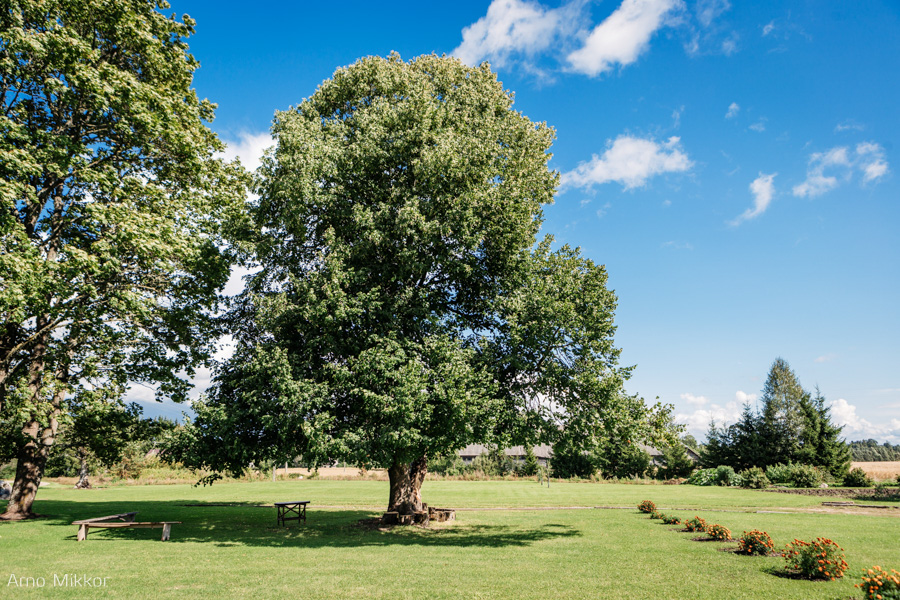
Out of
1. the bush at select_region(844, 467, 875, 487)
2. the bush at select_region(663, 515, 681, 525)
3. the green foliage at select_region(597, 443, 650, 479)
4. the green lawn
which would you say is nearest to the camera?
the green lawn

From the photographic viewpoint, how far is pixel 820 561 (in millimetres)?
11633

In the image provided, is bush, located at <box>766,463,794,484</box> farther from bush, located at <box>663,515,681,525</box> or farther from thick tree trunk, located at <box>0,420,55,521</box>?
thick tree trunk, located at <box>0,420,55,521</box>

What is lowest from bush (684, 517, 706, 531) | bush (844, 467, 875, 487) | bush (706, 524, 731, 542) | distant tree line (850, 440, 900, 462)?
distant tree line (850, 440, 900, 462)

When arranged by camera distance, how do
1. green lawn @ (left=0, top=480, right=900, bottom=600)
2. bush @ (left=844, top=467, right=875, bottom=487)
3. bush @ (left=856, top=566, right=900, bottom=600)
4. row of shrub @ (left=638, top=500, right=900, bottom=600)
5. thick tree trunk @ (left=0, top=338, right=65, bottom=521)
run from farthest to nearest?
bush @ (left=844, top=467, right=875, bottom=487), thick tree trunk @ (left=0, top=338, right=65, bottom=521), green lawn @ (left=0, top=480, right=900, bottom=600), row of shrub @ (left=638, top=500, right=900, bottom=600), bush @ (left=856, top=566, right=900, bottom=600)

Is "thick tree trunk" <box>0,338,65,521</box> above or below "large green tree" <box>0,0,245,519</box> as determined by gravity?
below

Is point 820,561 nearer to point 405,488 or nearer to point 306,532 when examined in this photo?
point 405,488

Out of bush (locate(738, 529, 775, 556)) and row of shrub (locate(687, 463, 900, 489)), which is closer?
bush (locate(738, 529, 775, 556))

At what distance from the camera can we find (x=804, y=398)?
53656 mm

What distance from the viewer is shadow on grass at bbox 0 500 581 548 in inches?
691

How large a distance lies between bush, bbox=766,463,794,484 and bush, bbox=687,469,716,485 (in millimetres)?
5339

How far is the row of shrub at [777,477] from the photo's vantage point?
45531 millimetres

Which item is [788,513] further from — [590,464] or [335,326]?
[590,464]

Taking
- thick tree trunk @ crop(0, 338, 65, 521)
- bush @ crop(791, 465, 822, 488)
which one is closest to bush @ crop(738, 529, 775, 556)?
thick tree trunk @ crop(0, 338, 65, 521)

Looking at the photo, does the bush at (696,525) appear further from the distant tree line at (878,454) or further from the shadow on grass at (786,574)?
the distant tree line at (878,454)
